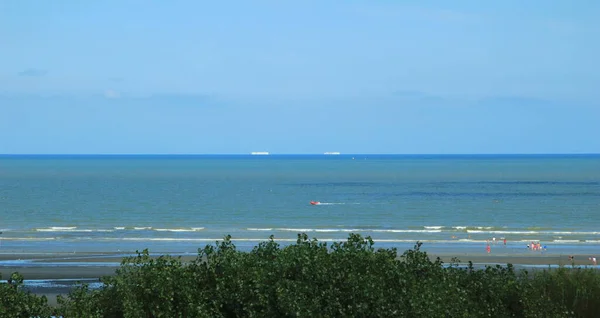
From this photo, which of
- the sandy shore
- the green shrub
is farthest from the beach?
the green shrub

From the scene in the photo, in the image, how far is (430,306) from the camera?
481 inches

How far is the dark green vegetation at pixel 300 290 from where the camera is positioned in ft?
40.0

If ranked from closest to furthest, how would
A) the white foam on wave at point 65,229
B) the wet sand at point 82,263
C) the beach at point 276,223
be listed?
the wet sand at point 82,263
the beach at point 276,223
the white foam on wave at point 65,229

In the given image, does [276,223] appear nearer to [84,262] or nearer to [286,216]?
[286,216]

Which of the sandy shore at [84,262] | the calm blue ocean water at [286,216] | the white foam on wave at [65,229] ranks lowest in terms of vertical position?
the sandy shore at [84,262]

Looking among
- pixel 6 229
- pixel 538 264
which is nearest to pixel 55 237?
pixel 6 229

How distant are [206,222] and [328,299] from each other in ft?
145

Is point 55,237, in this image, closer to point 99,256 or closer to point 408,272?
point 99,256

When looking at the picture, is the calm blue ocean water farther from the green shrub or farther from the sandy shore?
the green shrub

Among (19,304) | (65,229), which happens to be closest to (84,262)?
(65,229)

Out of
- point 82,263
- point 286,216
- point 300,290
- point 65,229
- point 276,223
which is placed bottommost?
point 82,263

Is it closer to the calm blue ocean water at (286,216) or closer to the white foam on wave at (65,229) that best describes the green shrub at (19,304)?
the calm blue ocean water at (286,216)

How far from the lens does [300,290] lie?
486 inches

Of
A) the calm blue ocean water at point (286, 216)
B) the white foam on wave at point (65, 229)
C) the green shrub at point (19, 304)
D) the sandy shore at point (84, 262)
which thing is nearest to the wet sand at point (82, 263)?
the sandy shore at point (84, 262)
